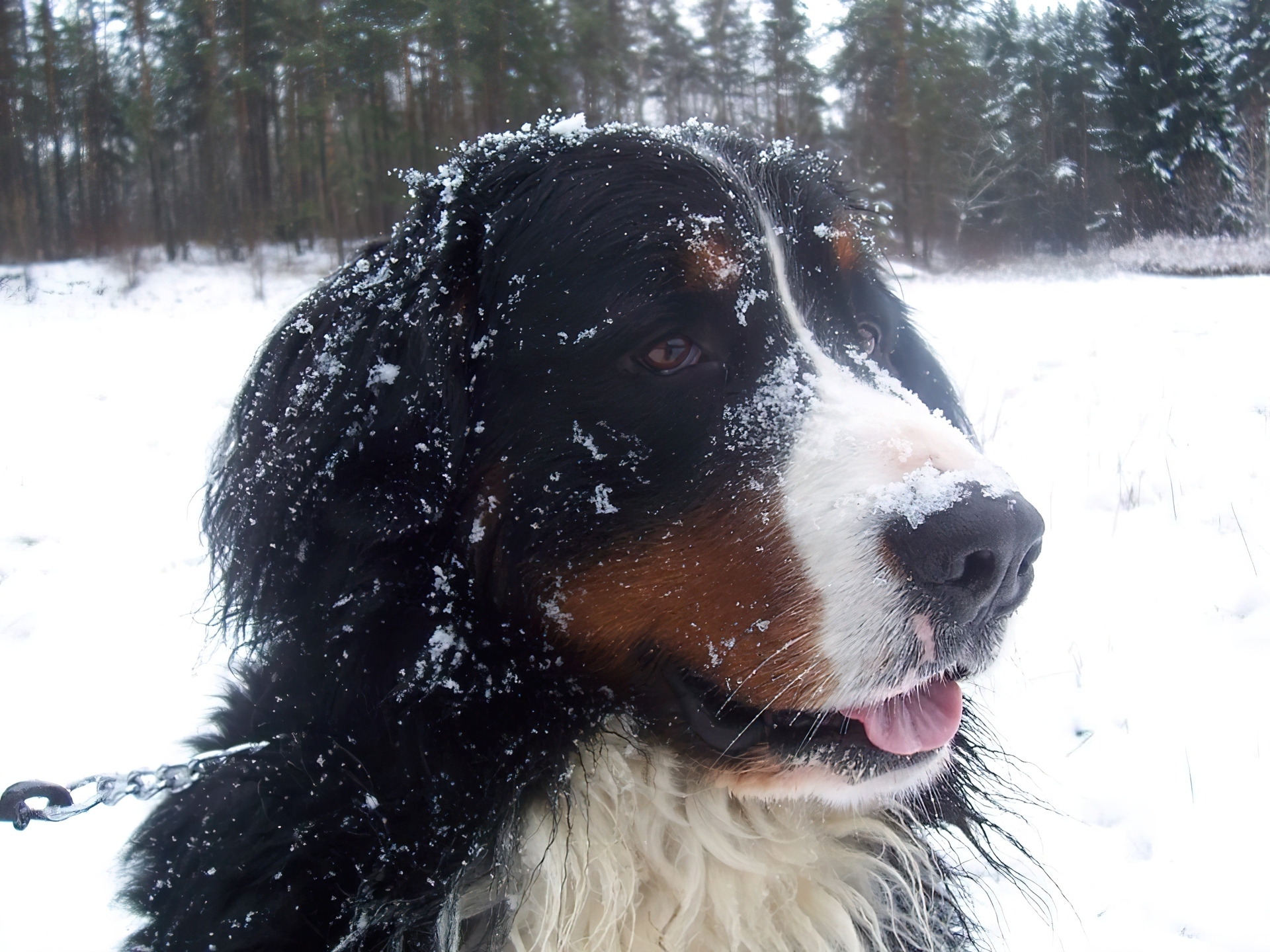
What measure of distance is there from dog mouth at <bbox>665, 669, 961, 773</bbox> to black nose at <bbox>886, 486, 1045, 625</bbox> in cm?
24

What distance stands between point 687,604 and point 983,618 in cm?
49

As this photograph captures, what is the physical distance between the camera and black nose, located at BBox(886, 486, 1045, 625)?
122 cm

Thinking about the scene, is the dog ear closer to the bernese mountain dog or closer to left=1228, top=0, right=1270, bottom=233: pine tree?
the bernese mountain dog

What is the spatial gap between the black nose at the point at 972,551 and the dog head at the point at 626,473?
0.03ft

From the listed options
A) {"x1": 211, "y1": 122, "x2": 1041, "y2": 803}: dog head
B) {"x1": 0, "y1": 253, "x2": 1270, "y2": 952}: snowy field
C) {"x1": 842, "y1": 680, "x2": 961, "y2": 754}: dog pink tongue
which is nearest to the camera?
{"x1": 211, "y1": 122, "x2": 1041, "y2": 803}: dog head

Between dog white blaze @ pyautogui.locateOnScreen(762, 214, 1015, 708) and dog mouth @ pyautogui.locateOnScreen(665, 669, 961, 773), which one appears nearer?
dog white blaze @ pyautogui.locateOnScreen(762, 214, 1015, 708)

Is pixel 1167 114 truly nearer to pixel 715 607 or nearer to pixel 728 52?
pixel 728 52

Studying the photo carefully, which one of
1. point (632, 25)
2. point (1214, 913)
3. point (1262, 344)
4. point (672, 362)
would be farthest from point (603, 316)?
point (632, 25)

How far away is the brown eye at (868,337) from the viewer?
6.26ft

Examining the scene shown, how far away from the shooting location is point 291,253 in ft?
70.9

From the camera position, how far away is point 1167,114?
20094 mm

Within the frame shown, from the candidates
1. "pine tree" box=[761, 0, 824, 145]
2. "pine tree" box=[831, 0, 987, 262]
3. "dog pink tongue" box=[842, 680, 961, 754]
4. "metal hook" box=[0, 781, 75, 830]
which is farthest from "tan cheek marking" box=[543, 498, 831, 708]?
"pine tree" box=[761, 0, 824, 145]

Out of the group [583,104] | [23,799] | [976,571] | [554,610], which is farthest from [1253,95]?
[23,799]

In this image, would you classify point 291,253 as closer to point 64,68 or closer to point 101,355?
point 64,68
